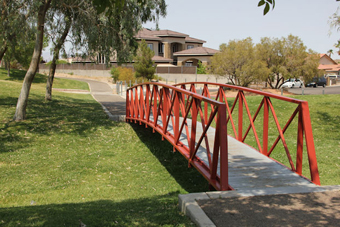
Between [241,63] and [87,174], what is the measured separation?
24993mm

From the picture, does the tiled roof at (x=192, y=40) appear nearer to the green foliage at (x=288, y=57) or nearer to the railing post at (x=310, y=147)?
the green foliage at (x=288, y=57)

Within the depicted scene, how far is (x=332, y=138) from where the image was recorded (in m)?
11.6

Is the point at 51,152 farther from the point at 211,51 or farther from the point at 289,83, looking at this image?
the point at 211,51

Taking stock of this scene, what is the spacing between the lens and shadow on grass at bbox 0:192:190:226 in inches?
177

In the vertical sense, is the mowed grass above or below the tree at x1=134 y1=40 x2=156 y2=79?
below

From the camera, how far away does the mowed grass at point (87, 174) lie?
5023 millimetres

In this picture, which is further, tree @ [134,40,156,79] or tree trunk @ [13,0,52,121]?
tree @ [134,40,156,79]

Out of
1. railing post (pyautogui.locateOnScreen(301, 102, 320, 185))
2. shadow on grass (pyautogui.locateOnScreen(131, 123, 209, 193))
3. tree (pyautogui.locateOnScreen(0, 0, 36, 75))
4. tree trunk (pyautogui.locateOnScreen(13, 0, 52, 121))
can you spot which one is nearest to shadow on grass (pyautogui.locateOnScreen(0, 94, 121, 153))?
tree trunk (pyautogui.locateOnScreen(13, 0, 52, 121))

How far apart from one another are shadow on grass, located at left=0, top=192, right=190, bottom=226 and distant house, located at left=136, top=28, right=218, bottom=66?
46744 millimetres

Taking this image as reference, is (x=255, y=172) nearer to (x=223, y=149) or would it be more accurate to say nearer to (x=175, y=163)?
(x=223, y=149)

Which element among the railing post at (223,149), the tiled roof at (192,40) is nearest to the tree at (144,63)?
the tiled roof at (192,40)

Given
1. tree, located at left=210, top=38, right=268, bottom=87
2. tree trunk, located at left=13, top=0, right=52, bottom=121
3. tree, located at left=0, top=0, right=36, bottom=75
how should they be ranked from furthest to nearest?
tree, located at left=210, top=38, right=268, bottom=87, tree, located at left=0, top=0, right=36, bottom=75, tree trunk, located at left=13, top=0, right=52, bottom=121

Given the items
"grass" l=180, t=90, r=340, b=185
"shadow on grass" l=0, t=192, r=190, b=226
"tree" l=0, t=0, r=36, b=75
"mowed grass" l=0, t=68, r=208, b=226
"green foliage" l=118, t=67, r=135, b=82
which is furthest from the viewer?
"green foliage" l=118, t=67, r=135, b=82

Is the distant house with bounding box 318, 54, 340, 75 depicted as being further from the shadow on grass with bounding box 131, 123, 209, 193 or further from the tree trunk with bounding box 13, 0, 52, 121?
the tree trunk with bounding box 13, 0, 52, 121
